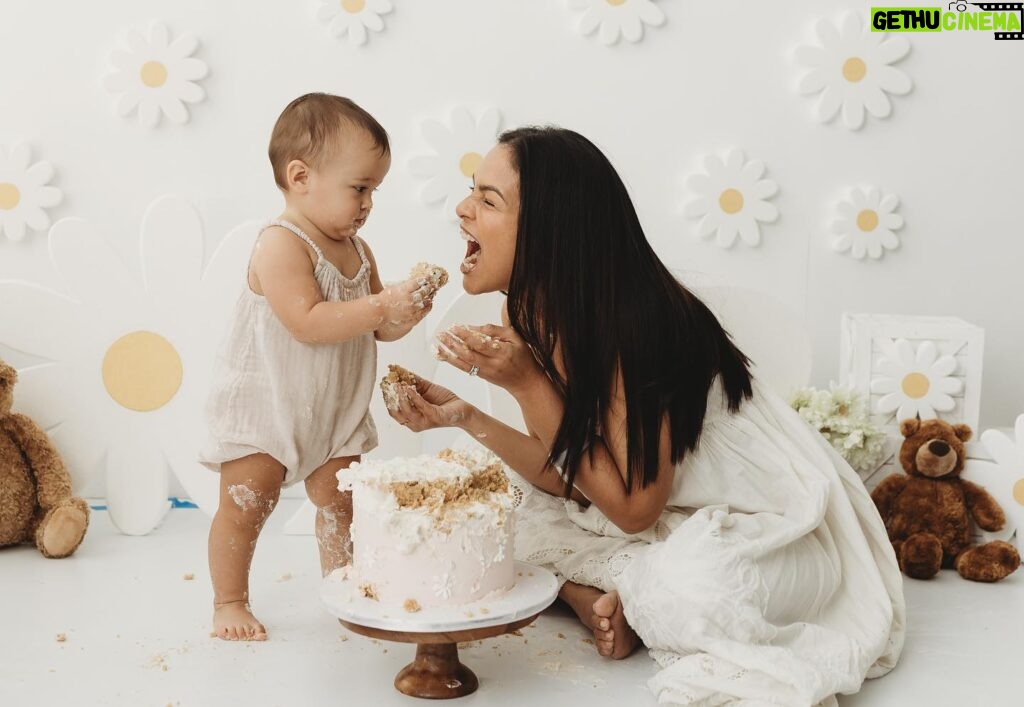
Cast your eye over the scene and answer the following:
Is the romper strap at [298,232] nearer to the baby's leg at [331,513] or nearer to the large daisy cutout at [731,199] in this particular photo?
the baby's leg at [331,513]

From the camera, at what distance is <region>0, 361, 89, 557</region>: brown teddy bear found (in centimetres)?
255

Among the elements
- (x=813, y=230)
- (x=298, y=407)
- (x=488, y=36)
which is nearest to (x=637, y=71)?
(x=488, y=36)

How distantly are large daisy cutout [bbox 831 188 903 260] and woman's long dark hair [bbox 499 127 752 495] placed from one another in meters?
1.06

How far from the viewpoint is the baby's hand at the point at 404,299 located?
6.16 feet

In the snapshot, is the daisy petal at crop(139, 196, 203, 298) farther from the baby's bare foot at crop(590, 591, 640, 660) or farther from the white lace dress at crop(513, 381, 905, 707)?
the baby's bare foot at crop(590, 591, 640, 660)

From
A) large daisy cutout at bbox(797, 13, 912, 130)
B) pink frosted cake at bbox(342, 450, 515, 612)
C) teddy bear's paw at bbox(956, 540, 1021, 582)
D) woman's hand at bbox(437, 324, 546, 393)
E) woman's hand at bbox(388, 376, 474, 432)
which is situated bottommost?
teddy bear's paw at bbox(956, 540, 1021, 582)

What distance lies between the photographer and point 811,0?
2832 millimetres

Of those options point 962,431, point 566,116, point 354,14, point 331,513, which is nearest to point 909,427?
point 962,431

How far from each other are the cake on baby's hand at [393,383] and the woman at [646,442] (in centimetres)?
2

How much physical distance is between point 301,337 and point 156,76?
4.07ft

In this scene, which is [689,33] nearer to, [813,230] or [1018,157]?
[813,230]

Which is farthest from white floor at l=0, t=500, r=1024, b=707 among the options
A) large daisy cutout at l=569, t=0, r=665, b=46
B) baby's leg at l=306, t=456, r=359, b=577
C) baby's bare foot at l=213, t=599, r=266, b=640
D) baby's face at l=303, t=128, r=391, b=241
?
large daisy cutout at l=569, t=0, r=665, b=46

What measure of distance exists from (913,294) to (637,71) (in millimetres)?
955

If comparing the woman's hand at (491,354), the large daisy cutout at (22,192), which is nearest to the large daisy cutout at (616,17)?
the woman's hand at (491,354)
